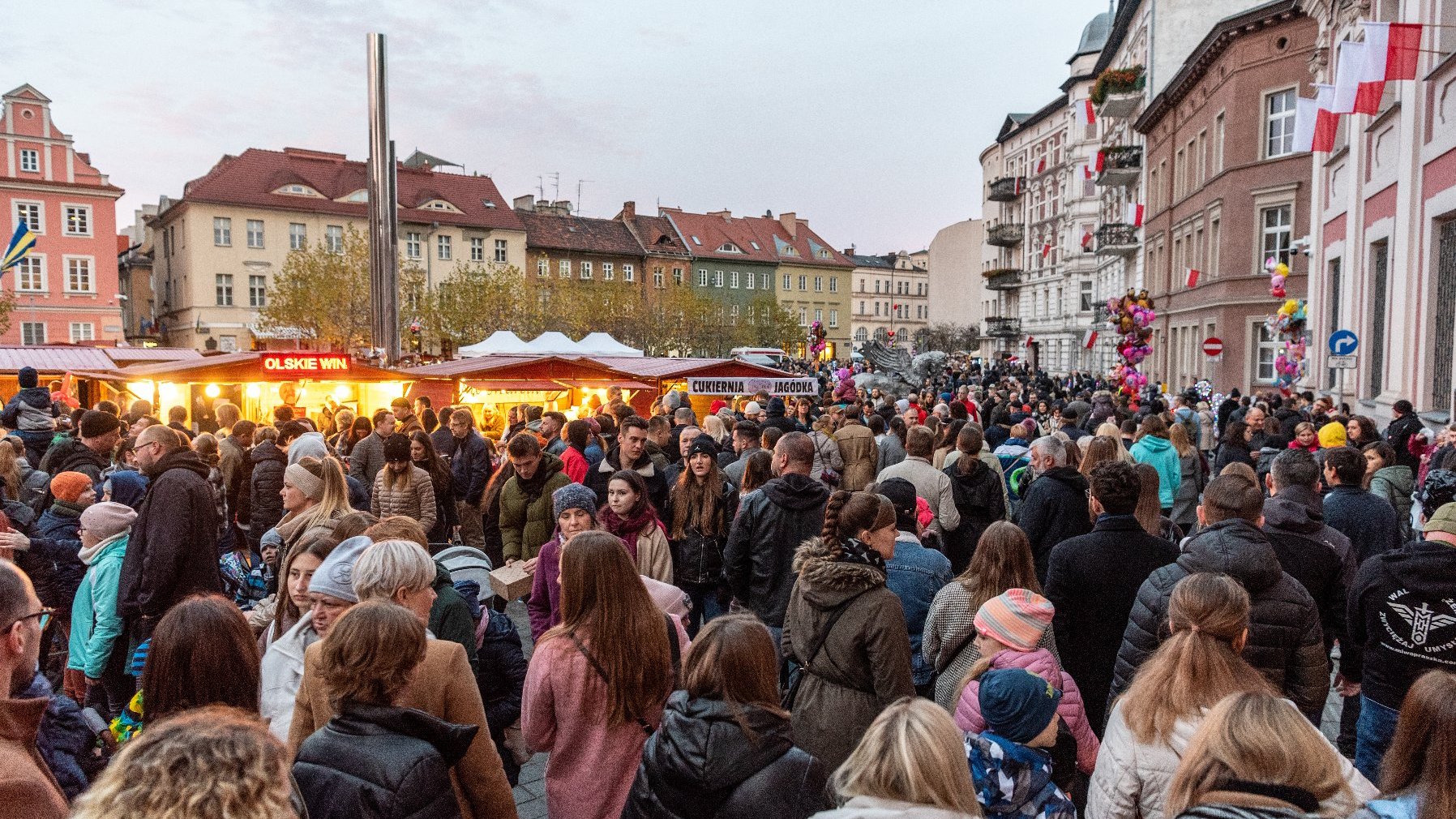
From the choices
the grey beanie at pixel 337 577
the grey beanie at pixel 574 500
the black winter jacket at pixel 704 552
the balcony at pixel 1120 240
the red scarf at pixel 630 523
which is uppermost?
the balcony at pixel 1120 240

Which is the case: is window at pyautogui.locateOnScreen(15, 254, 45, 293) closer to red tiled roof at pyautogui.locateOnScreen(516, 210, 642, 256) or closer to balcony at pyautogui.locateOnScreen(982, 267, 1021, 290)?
red tiled roof at pyautogui.locateOnScreen(516, 210, 642, 256)

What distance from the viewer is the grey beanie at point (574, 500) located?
4.83 m

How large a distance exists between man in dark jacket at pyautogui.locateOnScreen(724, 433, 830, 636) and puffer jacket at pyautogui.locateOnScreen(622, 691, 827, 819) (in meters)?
2.72

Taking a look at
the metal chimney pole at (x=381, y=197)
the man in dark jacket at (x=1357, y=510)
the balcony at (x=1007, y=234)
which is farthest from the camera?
the balcony at (x=1007, y=234)

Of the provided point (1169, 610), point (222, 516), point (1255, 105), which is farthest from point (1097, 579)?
point (1255, 105)

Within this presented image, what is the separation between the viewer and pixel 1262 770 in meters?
2.28

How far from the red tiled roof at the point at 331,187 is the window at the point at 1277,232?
4246cm

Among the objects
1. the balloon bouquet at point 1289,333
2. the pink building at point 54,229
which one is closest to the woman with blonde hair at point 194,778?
the balloon bouquet at point 1289,333

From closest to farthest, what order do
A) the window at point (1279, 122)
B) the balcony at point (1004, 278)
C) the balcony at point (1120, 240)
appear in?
the window at point (1279, 122), the balcony at point (1120, 240), the balcony at point (1004, 278)

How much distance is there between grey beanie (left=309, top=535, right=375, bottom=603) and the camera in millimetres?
3461

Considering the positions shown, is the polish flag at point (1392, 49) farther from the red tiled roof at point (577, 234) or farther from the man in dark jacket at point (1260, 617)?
the red tiled roof at point (577, 234)

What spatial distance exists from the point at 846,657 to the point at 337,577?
1884 mm

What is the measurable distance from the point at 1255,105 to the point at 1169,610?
26.6 m

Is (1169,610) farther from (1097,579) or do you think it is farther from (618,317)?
(618,317)
